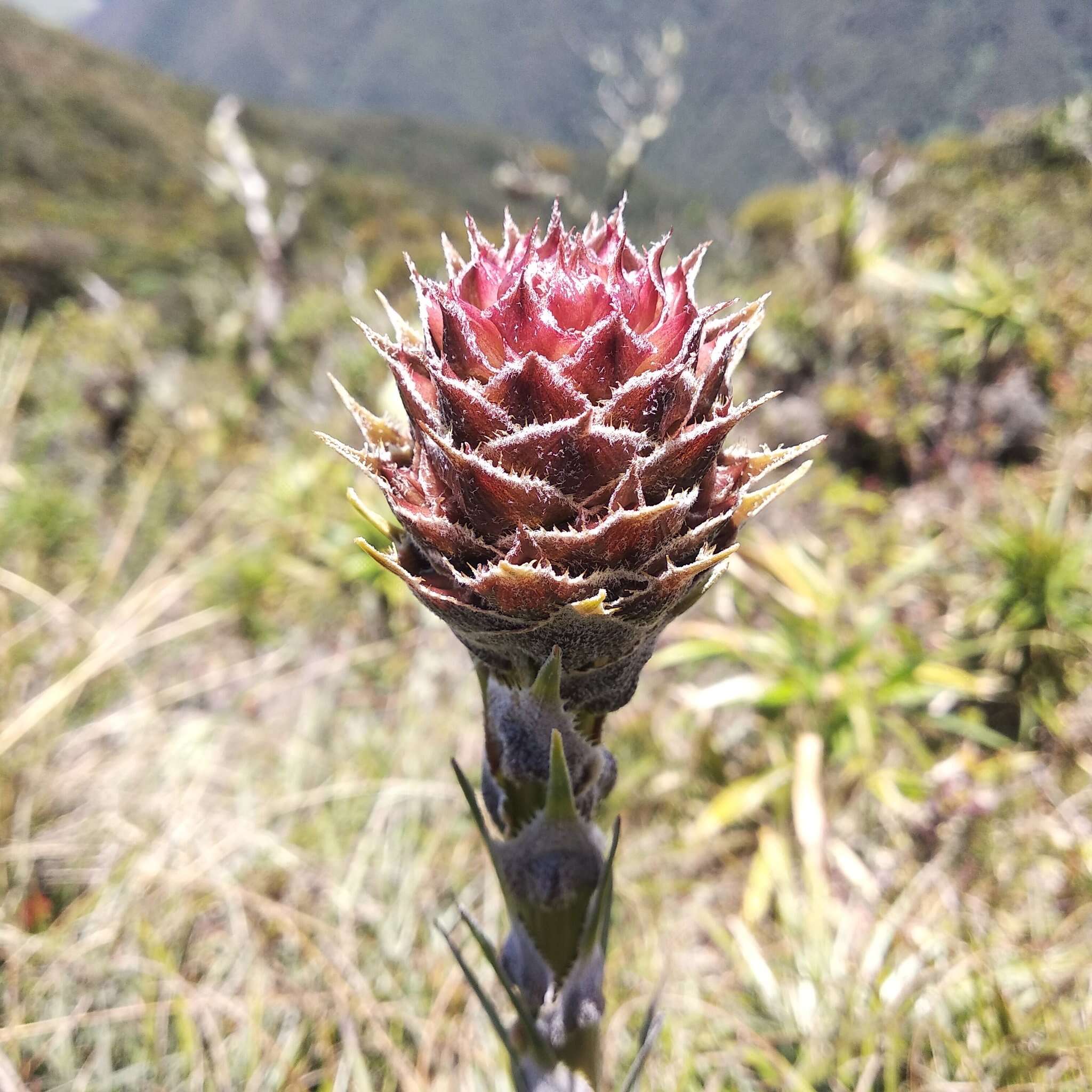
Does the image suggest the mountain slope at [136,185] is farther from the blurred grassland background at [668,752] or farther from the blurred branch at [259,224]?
the blurred grassland background at [668,752]

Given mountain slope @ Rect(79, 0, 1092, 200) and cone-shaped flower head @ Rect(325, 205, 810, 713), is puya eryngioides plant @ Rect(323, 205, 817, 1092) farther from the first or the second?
mountain slope @ Rect(79, 0, 1092, 200)

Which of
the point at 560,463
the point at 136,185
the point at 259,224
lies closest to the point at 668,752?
the point at 560,463

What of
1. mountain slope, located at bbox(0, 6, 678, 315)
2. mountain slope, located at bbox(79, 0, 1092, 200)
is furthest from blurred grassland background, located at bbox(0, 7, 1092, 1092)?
mountain slope, located at bbox(0, 6, 678, 315)

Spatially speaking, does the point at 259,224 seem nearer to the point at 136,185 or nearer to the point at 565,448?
the point at 565,448

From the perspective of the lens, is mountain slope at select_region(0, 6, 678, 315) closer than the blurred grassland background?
No

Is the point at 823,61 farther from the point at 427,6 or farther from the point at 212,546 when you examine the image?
the point at 427,6

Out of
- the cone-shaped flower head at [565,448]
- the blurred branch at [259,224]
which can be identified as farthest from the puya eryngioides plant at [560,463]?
the blurred branch at [259,224]

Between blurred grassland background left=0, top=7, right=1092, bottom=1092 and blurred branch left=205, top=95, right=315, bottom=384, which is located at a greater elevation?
blurred branch left=205, top=95, right=315, bottom=384
